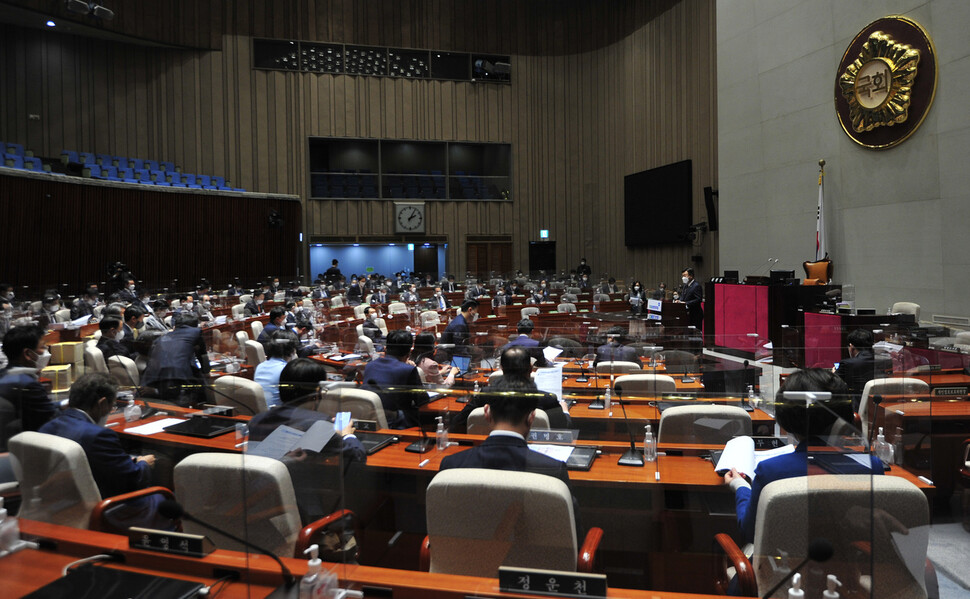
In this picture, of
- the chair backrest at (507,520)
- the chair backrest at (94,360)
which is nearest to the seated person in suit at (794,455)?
the chair backrest at (507,520)

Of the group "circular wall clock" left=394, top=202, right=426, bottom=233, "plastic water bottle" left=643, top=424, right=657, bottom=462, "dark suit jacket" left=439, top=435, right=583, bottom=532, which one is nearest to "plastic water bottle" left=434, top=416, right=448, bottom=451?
"dark suit jacket" left=439, top=435, right=583, bottom=532

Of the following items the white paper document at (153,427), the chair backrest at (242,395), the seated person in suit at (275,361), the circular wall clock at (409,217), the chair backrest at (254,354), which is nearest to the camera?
the white paper document at (153,427)

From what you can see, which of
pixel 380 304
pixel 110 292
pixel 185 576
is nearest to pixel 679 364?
pixel 185 576

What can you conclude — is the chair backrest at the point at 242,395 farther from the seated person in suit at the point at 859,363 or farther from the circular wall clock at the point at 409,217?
the circular wall clock at the point at 409,217

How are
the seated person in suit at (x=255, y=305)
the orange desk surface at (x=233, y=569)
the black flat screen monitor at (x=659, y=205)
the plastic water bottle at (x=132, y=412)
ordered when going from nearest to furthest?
1. the orange desk surface at (x=233, y=569)
2. the plastic water bottle at (x=132, y=412)
3. the seated person in suit at (x=255, y=305)
4. the black flat screen monitor at (x=659, y=205)

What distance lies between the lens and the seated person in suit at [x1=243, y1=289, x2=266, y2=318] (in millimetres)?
11867

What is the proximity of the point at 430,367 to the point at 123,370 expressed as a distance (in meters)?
2.78

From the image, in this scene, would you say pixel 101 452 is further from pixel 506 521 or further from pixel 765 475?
pixel 765 475

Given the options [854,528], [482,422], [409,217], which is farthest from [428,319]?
[409,217]

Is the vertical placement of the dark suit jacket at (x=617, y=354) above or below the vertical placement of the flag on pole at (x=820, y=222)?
below

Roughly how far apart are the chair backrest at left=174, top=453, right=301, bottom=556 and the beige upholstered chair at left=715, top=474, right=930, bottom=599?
4.86ft

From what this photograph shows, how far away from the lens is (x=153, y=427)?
150 inches

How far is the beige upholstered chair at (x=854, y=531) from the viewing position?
1.82 metres

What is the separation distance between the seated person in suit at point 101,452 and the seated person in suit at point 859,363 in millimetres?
4448
